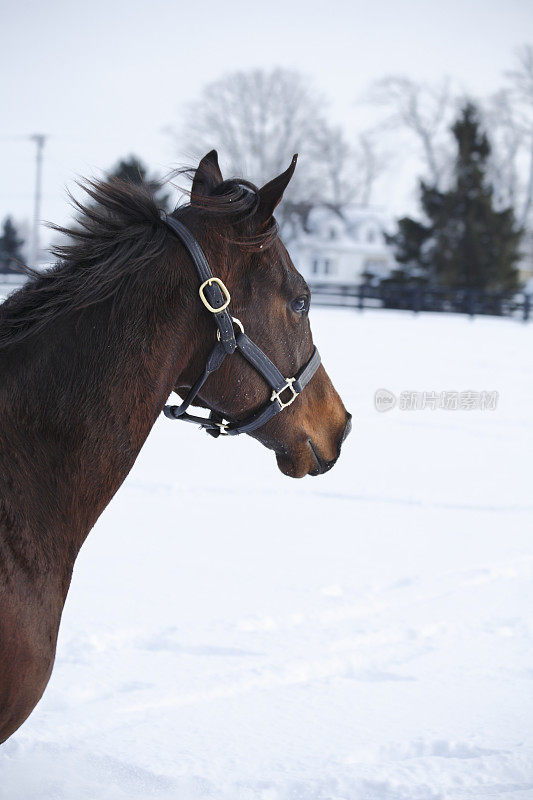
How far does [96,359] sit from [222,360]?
316 millimetres

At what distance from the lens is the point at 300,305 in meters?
2.00

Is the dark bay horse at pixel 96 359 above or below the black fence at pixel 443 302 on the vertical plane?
above

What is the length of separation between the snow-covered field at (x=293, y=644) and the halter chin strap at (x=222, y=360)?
5.07ft

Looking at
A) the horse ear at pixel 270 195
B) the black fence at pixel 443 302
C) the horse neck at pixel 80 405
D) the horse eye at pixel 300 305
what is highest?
the horse ear at pixel 270 195

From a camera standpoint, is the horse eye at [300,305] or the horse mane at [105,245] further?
the horse eye at [300,305]

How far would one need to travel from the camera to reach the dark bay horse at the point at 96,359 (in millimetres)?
1689

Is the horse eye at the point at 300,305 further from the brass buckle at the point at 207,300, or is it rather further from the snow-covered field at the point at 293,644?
the snow-covered field at the point at 293,644

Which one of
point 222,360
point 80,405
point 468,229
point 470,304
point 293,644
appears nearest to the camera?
point 80,405

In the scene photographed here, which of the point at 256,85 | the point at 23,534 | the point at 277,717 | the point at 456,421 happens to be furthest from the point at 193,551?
the point at 256,85

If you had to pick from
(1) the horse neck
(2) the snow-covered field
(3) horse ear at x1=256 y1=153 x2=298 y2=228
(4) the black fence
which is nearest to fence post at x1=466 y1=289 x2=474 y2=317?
(4) the black fence

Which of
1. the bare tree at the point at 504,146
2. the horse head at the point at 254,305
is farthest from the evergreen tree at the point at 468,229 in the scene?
the horse head at the point at 254,305

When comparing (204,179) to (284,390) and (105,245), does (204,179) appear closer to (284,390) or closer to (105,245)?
(105,245)

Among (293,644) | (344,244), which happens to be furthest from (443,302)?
(344,244)

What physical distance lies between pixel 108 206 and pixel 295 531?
4.11 m
